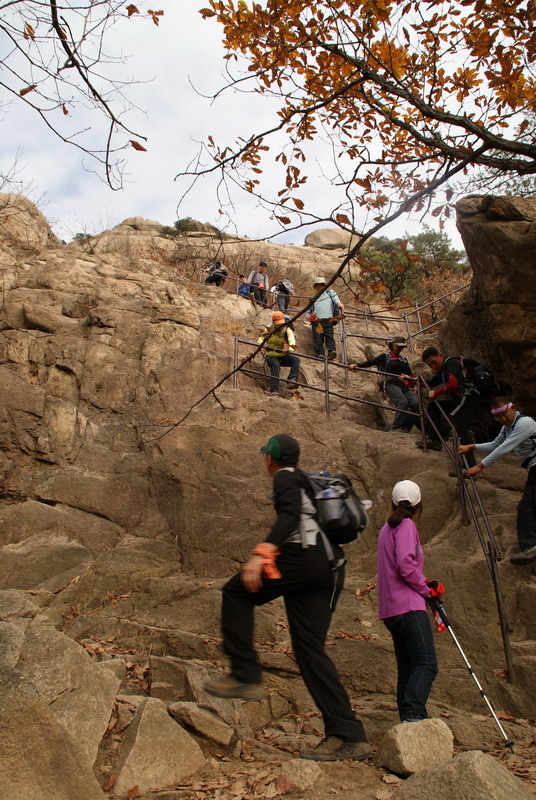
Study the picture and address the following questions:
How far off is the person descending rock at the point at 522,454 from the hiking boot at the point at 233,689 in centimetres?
363

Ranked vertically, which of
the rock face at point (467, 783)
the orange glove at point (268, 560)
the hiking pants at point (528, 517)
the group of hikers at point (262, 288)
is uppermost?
the group of hikers at point (262, 288)

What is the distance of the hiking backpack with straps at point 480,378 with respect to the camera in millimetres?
8959

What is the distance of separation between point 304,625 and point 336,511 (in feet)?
2.42

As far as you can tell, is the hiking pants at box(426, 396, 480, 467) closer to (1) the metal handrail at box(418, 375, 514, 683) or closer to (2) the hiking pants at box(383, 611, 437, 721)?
(1) the metal handrail at box(418, 375, 514, 683)

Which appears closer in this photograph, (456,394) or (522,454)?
(522,454)

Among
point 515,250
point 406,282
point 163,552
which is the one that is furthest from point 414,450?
point 406,282

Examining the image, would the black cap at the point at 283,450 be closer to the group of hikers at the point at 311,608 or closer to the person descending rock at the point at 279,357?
the group of hikers at the point at 311,608

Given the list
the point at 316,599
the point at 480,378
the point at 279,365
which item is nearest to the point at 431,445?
the point at 480,378

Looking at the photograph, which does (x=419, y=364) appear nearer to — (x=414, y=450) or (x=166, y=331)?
(x=414, y=450)

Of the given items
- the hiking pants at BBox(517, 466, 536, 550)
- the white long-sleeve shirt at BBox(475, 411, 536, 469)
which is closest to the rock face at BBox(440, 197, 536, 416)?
the white long-sleeve shirt at BBox(475, 411, 536, 469)

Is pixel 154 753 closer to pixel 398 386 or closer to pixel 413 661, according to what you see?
pixel 413 661

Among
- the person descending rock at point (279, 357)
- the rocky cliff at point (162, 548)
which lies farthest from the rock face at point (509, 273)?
the person descending rock at point (279, 357)

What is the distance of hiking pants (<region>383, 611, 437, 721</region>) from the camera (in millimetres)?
4188

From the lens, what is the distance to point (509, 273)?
8797 millimetres
